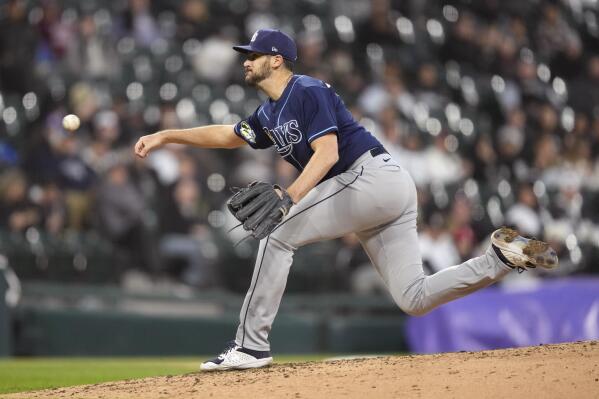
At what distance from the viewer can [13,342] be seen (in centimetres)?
966

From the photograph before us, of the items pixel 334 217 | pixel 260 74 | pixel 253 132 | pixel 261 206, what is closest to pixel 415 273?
pixel 334 217

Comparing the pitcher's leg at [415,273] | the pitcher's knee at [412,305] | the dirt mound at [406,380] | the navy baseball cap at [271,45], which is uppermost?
the navy baseball cap at [271,45]

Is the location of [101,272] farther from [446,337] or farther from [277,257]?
[277,257]

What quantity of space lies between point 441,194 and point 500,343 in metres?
2.54

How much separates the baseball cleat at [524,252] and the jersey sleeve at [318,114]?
1.01 meters

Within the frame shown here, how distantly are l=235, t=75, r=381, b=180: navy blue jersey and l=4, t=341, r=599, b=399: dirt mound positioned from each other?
3.40 feet

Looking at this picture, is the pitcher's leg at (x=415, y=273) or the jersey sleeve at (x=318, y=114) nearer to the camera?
the jersey sleeve at (x=318, y=114)

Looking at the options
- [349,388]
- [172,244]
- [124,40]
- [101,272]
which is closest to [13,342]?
[101,272]

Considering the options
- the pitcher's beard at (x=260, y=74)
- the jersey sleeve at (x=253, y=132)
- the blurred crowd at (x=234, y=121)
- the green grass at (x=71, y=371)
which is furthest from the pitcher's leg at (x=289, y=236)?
the blurred crowd at (x=234, y=121)

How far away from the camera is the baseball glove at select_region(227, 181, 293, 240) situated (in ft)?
16.4

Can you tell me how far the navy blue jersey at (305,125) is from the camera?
521 centimetres

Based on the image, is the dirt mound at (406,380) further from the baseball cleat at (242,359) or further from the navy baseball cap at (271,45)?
the navy baseball cap at (271,45)

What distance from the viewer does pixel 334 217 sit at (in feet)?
17.4

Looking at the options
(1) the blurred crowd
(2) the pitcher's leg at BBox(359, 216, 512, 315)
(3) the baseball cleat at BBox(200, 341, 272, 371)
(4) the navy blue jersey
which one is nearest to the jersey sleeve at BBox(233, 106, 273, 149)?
(4) the navy blue jersey
